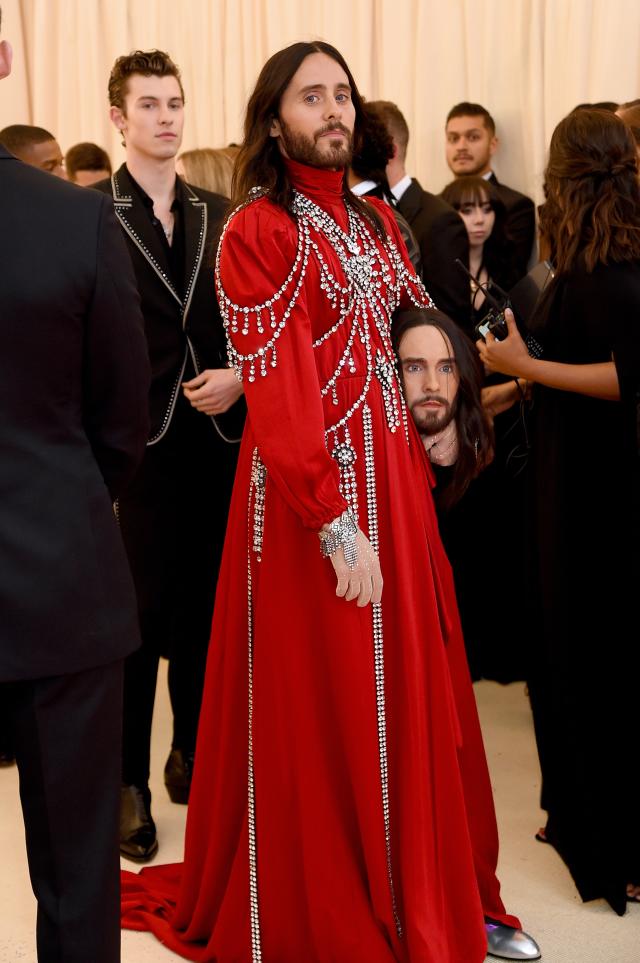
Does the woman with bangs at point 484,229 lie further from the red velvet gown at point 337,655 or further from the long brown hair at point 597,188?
the red velvet gown at point 337,655

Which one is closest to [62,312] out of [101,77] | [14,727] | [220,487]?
[14,727]

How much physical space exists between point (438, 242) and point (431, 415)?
5.10 ft

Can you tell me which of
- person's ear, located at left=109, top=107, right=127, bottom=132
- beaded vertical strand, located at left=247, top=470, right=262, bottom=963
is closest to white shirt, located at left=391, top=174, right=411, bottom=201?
person's ear, located at left=109, top=107, right=127, bottom=132

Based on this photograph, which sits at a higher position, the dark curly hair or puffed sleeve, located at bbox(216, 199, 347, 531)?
the dark curly hair

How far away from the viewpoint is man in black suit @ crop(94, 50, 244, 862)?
294cm

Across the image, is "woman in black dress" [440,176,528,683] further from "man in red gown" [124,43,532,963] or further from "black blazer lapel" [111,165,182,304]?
"man in red gown" [124,43,532,963]

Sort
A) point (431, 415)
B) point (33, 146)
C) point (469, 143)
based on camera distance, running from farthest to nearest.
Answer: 1. point (469, 143)
2. point (33, 146)
3. point (431, 415)

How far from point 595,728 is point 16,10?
5.09 metres

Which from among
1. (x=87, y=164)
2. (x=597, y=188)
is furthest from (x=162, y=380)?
(x=87, y=164)

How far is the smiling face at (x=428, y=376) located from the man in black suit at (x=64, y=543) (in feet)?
2.26

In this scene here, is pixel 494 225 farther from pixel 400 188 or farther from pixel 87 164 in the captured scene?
pixel 87 164

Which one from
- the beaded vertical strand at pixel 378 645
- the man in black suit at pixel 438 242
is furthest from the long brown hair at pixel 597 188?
the man in black suit at pixel 438 242

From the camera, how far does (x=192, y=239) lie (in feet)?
9.87

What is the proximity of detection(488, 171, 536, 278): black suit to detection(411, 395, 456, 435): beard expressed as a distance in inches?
89.6
